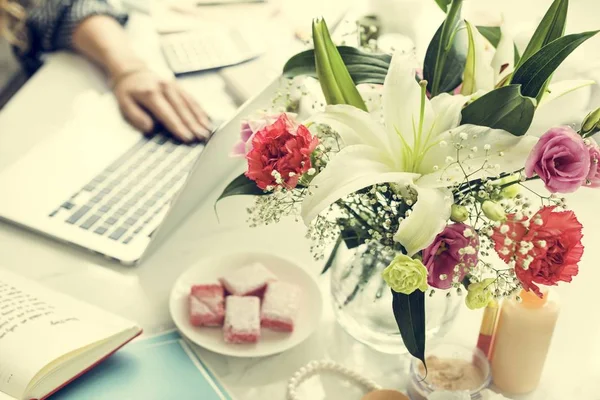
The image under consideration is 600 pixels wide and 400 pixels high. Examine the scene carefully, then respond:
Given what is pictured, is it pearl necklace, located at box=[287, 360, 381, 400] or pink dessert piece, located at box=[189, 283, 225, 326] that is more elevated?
pink dessert piece, located at box=[189, 283, 225, 326]

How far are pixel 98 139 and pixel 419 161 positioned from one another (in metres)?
0.66

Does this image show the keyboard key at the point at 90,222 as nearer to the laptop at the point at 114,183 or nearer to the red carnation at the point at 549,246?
the laptop at the point at 114,183

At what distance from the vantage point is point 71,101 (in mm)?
1253

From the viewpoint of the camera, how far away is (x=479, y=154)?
636 mm

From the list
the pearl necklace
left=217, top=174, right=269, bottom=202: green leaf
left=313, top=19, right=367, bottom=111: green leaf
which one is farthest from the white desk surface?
left=313, top=19, right=367, bottom=111: green leaf

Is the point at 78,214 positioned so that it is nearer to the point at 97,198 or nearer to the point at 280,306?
the point at 97,198

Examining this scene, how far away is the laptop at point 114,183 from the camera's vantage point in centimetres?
99

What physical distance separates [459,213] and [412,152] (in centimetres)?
7

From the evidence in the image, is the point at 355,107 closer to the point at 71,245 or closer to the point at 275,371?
the point at 275,371

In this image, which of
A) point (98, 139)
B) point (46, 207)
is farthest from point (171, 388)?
point (98, 139)

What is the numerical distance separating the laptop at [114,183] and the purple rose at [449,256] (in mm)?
413

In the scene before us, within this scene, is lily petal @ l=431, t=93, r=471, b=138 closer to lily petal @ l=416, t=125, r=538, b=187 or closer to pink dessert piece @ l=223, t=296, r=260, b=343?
lily petal @ l=416, t=125, r=538, b=187

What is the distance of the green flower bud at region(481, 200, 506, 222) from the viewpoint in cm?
62

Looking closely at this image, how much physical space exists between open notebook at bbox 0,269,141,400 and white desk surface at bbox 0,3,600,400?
74 mm
